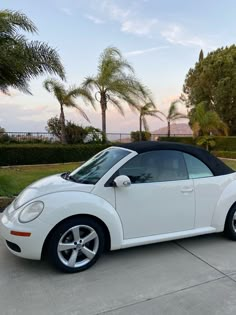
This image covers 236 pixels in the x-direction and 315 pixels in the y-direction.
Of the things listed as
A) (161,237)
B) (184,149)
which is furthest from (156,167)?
(161,237)

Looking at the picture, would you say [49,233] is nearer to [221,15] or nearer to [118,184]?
[118,184]

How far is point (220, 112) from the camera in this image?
28.3 meters

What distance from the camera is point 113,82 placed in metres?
19.2

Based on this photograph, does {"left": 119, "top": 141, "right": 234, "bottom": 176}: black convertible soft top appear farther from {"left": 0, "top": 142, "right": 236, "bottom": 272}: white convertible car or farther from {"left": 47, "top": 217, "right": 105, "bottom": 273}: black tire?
{"left": 47, "top": 217, "right": 105, "bottom": 273}: black tire

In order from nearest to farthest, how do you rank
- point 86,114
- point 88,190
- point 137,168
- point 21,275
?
point 21,275, point 88,190, point 137,168, point 86,114

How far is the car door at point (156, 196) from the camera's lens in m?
3.44

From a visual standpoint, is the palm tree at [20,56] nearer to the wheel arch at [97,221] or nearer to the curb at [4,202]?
the curb at [4,202]

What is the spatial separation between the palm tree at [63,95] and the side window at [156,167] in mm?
14424

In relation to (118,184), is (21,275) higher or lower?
lower

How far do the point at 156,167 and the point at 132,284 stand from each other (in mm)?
1438

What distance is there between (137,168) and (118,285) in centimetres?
137

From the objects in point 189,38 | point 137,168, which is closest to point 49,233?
point 137,168

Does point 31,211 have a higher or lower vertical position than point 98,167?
lower

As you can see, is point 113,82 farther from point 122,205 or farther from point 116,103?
point 122,205
